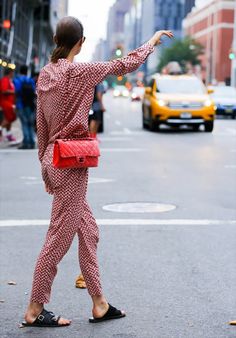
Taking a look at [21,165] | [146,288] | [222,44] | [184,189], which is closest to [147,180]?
[184,189]

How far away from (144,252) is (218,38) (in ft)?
436

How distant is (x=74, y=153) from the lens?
495 cm

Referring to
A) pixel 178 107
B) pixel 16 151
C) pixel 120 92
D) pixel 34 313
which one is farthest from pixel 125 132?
pixel 120 92

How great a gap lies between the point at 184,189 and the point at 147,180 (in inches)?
48.9

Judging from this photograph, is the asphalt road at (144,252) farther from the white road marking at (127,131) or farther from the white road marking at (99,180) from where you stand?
the white road marking at (127,131)

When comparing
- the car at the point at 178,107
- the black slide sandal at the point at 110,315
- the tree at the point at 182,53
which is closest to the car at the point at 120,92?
the tree at the point at 182,53

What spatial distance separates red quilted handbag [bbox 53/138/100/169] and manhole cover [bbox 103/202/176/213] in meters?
4.84

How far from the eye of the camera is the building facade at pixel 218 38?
447 feet

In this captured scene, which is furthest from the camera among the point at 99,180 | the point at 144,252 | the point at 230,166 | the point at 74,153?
the point at 230,166

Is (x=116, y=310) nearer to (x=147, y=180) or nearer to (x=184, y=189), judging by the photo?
(x=184, y=189)

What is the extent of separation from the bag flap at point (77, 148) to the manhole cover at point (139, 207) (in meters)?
4.84

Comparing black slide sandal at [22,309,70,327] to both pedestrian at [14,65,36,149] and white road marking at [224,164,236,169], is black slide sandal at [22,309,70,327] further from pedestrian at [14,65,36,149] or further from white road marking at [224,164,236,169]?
pedestrian at [14,65,36,149]

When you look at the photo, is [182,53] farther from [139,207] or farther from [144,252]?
[144,252]

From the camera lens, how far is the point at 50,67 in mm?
5070
